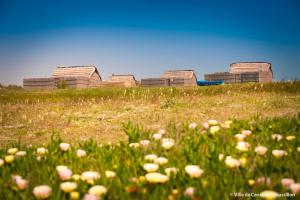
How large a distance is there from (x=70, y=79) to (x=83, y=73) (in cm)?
942

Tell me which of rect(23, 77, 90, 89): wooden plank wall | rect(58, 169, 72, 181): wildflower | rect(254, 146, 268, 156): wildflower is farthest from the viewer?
rect(23, 77, 90, 89): wooden plank wall

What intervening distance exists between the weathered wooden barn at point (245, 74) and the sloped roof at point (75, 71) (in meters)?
25.3

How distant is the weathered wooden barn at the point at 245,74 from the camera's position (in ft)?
186

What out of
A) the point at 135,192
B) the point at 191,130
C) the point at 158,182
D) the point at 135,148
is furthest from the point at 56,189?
the point at 191,130

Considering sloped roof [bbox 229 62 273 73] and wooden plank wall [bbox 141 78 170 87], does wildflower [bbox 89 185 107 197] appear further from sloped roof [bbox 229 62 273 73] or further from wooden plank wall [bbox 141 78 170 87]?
sloped roof [bbox 229 62 273 73]

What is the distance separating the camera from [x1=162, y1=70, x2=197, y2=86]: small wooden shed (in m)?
62.6

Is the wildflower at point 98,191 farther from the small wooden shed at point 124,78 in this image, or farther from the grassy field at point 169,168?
the small wooden shed at point 124,78

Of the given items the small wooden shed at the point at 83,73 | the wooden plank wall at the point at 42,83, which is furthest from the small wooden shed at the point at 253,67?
the wooden plank wall at the point at 42,83

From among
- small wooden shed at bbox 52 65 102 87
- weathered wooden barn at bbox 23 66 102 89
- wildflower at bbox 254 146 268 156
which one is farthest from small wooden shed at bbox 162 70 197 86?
wildflower at bbox 254 146 268 156

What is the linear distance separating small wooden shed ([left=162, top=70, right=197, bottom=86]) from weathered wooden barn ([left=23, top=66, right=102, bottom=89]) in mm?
16583

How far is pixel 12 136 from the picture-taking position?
300 inches

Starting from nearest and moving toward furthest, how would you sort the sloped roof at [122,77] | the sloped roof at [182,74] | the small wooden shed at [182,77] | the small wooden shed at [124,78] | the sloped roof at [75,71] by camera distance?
the small wooden shed at [182,77] < the sloped roof at [75,71] < the sloped roof at [182,74] < the small wooden shed at [124,78] < the sloped roof at [122,77]

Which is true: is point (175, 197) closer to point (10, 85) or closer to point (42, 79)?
point (42, 79)

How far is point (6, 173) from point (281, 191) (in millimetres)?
2614
